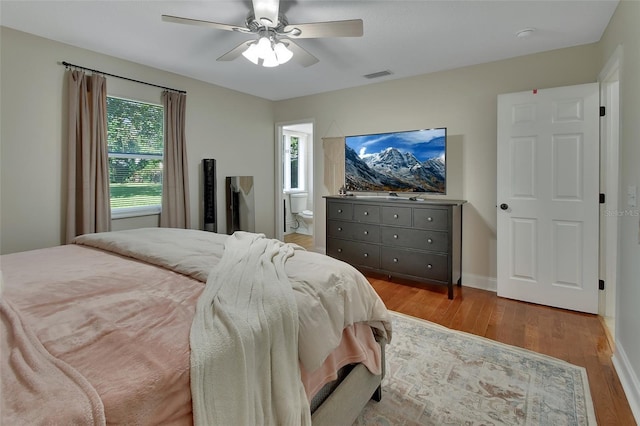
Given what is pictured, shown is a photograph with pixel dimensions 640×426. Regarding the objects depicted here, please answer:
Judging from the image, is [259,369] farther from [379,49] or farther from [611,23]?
[611,23]

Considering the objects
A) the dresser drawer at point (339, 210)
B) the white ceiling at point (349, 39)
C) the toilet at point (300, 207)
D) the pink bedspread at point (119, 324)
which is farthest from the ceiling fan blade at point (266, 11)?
the toilet at point (300, 207)

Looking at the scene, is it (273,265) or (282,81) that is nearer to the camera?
(273,265)

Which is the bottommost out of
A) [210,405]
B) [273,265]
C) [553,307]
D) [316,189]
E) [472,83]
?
[553,307]

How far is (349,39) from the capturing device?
2.89m

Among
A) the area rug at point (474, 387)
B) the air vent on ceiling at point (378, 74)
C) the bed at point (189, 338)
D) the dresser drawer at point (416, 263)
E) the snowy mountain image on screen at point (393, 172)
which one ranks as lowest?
the area rug at point (474, 387)

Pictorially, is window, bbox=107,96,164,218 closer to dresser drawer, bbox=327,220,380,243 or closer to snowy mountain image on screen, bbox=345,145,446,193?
dresser drawer, bbox=327,220,380,243

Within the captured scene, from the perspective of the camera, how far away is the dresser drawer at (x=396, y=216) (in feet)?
11.7

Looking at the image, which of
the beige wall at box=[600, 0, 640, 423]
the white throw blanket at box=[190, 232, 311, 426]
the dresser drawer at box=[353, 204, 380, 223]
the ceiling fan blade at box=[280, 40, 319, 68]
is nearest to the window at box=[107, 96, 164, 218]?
the ceiling fan blade at box=[280, 40, 319, 68]

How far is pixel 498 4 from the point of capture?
232 centimetres

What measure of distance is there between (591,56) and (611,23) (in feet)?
1.70

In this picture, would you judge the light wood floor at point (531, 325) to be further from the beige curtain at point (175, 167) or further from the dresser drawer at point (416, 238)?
the beige curtain at point (175, 167)

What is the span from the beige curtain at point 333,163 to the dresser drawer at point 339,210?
0.49 metres

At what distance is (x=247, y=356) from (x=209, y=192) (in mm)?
3471

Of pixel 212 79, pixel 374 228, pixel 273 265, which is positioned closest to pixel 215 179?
pixel 212 79
